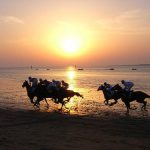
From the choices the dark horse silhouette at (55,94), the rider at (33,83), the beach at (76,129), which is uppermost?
the rider at (33,83)

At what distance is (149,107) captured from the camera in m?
24.7

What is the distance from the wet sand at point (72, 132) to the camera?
1291 cm

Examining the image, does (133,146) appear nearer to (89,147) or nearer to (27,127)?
(89,147)

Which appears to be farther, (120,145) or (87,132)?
(87,132)

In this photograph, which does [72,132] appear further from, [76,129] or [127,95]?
[127,95]

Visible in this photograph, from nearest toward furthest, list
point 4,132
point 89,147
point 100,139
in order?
point 89,147 < point 100,139 < point 4,132

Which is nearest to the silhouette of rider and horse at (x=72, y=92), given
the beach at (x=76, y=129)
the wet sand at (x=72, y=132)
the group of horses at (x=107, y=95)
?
the group of horses at (x=107, y=95)

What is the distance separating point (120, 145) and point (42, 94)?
40.1 ft

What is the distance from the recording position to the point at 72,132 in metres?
15.5

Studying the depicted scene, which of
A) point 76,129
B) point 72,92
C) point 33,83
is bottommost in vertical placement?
point 76,129

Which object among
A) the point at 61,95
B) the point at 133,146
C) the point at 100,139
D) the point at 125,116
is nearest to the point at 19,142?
the point at 100,139

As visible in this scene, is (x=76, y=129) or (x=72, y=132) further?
(x=76, y=129)

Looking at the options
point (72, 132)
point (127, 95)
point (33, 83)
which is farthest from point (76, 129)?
point (33, 83)

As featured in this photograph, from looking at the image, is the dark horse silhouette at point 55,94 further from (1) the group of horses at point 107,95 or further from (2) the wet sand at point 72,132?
(2) the wet sand at point 72,132
